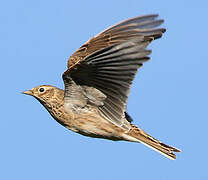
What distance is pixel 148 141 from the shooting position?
7809mm

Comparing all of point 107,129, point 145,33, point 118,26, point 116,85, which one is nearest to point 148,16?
point 145,33

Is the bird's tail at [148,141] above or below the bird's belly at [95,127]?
below

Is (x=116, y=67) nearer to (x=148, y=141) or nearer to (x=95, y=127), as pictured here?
(x=95, y=127)

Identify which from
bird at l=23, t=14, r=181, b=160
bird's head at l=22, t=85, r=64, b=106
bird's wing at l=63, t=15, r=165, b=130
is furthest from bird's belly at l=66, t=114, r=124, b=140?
bird's head at l=22, t=85, r=64, b=106

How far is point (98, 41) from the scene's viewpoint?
8.77 m

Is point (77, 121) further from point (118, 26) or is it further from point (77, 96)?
point (118, 26)

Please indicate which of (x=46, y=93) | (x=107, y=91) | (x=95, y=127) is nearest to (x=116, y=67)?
(x=107, y=91)

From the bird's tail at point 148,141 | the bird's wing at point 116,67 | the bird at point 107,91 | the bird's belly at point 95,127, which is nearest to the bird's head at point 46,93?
the bird at point 107,91

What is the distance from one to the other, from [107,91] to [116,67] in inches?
22.4

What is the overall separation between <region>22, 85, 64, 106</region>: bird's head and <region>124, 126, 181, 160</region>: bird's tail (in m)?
1.28

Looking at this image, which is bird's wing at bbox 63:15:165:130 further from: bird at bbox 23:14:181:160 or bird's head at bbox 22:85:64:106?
bird's head at bbox 22:85:64:106

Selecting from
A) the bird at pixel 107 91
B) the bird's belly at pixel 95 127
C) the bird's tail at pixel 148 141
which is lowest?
the bird's tail at pixel 148 141

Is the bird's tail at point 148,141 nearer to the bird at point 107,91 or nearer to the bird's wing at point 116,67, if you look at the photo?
the bird at point 107,91

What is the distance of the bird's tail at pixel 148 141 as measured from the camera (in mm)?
7688
